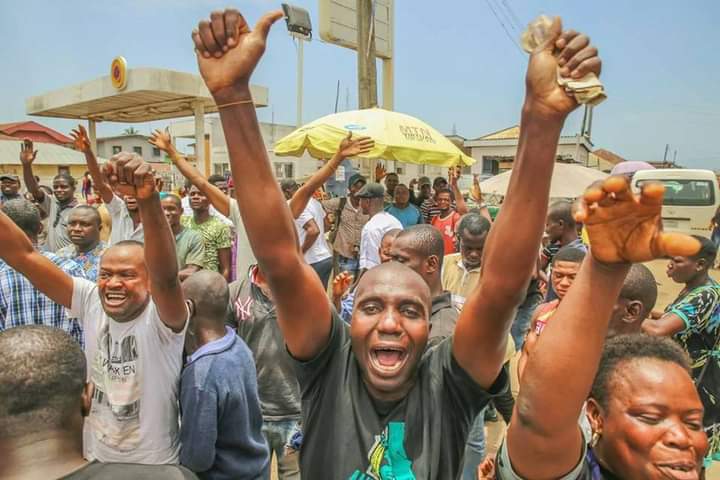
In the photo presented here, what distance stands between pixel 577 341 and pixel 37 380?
4.38ft

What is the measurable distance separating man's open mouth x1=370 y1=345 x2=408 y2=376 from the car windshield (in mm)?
13096

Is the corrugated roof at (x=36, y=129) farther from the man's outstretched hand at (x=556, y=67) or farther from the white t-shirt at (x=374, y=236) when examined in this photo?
the man's outstretched hand at (x=556, y=67)

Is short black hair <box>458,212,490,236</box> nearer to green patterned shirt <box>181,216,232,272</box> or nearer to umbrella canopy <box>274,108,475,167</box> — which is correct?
green patterned shirt <box>181,216,232,272</box>

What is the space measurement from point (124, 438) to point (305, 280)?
4.47 ft

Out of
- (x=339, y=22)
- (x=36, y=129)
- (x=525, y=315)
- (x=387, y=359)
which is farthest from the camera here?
(x=36, y=129)

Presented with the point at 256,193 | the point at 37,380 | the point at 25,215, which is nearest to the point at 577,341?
the point at 256,193

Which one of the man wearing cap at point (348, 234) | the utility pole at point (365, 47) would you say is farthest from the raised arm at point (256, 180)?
the utility pole at point (365, 47)

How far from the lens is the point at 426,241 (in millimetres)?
3146

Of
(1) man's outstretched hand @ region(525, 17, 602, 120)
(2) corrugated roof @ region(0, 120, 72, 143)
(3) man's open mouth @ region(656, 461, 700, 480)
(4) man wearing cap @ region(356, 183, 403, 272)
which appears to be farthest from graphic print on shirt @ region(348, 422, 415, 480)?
(2) corrugated roof @ region(0, 120, 72, 143)

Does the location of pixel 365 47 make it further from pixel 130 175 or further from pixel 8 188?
pixel 130 175

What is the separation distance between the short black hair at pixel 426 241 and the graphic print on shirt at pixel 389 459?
1.71 m

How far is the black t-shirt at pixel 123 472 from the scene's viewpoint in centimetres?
128

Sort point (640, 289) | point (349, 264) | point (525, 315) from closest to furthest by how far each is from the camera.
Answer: point (640, 289), point (525, 315), point (349, 264)

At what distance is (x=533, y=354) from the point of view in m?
1.16
